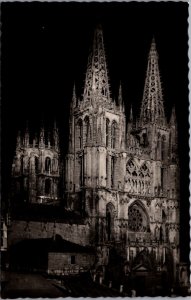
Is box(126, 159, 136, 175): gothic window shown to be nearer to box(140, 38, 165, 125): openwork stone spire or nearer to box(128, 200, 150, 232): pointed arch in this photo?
box(128, 200, 150, 232): pointed arch

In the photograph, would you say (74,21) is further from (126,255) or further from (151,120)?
(126,255)

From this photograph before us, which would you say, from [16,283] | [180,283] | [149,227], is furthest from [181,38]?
[16,283]

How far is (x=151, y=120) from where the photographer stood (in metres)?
8.68

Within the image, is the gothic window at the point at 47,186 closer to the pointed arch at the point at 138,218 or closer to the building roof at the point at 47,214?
the building roof at the point at 47,214

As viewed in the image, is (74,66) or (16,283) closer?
(16,283)

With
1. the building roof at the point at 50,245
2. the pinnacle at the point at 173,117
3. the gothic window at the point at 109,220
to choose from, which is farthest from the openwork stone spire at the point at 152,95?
the building roof at the point at 50,245

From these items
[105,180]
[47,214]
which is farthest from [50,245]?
[105,180]

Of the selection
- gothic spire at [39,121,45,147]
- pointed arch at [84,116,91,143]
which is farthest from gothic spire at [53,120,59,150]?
pointed arch at [84,116,91,143]

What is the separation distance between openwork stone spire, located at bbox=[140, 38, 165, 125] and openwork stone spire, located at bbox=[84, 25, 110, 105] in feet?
1.88

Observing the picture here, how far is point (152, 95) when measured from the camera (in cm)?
829

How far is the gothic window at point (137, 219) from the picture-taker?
811 centimetres

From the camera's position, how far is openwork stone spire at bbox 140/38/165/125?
8.05 m

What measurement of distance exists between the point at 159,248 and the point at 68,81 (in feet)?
8.63

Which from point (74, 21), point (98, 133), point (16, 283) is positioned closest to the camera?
point (16, 283)
